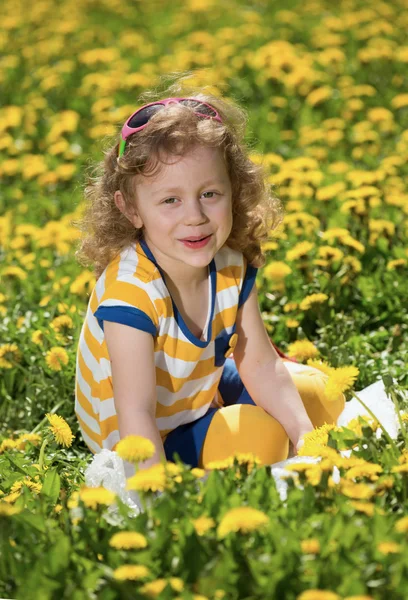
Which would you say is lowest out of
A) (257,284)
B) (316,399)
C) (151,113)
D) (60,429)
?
(316,399)

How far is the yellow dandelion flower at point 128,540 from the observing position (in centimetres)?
163

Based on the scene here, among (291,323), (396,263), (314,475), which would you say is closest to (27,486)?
(314,475)

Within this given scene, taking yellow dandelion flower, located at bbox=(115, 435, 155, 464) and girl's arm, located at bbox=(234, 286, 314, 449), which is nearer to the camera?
yellow dandelion flower, located at bbox=(115, 435, 155, 464)

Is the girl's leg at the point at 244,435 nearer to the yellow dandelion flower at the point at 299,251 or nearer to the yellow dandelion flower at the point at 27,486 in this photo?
the yellow dandelion flower at the point at 27,486

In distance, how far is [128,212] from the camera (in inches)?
97.6

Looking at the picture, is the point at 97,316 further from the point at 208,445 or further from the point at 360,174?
the point at 360,174

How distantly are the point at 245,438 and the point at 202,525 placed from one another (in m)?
0.82

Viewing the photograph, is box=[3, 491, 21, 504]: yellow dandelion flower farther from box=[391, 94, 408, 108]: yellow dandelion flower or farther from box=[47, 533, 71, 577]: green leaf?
box=[391, 94, 408, 108]: yellow dandelion flower

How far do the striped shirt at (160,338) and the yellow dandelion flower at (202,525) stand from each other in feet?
2.30

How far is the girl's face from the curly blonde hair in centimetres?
3

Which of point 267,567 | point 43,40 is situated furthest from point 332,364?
point 43,40

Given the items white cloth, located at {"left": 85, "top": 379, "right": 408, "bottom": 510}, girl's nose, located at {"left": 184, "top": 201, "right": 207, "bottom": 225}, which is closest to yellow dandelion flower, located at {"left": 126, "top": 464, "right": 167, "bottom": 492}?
white cloth, located at {"left": 85, "top": 379, "right": 408, "bottom": 510}

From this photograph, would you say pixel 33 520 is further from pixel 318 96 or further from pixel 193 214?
pixel 318 96

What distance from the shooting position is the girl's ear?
8.11ft
